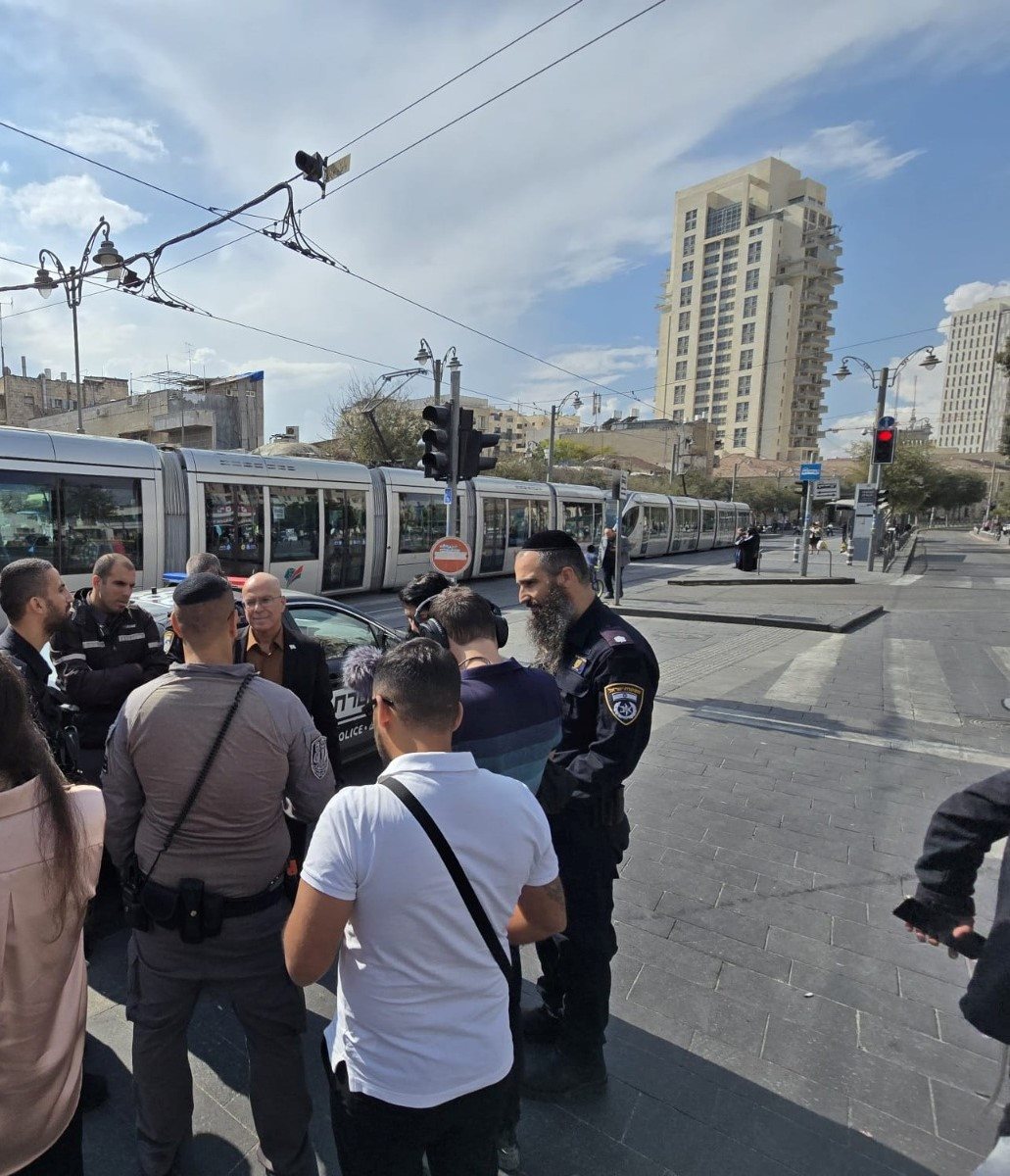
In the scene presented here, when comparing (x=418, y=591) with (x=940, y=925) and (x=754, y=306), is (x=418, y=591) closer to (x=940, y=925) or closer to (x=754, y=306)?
(x=940, y=925)

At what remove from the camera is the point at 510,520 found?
17844 millimetres

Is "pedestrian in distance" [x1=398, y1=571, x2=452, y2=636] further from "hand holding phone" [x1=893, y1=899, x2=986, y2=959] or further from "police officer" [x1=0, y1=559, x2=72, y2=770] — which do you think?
"hand holding phone" [x1=893, y1=899, x2=986, y2=959]

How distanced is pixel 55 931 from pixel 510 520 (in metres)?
16.8

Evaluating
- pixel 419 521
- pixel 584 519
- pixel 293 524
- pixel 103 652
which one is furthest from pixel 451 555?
pixel 584 519

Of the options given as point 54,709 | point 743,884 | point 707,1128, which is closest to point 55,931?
point 54,709

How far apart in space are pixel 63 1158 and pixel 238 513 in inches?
426

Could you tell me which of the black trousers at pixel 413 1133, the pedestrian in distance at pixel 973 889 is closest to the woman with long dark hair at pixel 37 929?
the black trousers at pixel 413 1133

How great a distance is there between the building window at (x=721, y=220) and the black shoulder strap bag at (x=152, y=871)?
117360 mm

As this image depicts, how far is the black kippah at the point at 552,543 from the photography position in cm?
248

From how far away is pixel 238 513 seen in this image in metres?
11.2

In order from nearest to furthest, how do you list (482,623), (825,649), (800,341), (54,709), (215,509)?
(482,623), (54,709), (825,649), (215,509), (800,341)

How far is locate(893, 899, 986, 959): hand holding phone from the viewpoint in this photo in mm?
1627

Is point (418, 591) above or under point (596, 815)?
above

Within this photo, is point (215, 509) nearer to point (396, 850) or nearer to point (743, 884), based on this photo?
point (743, 884)
